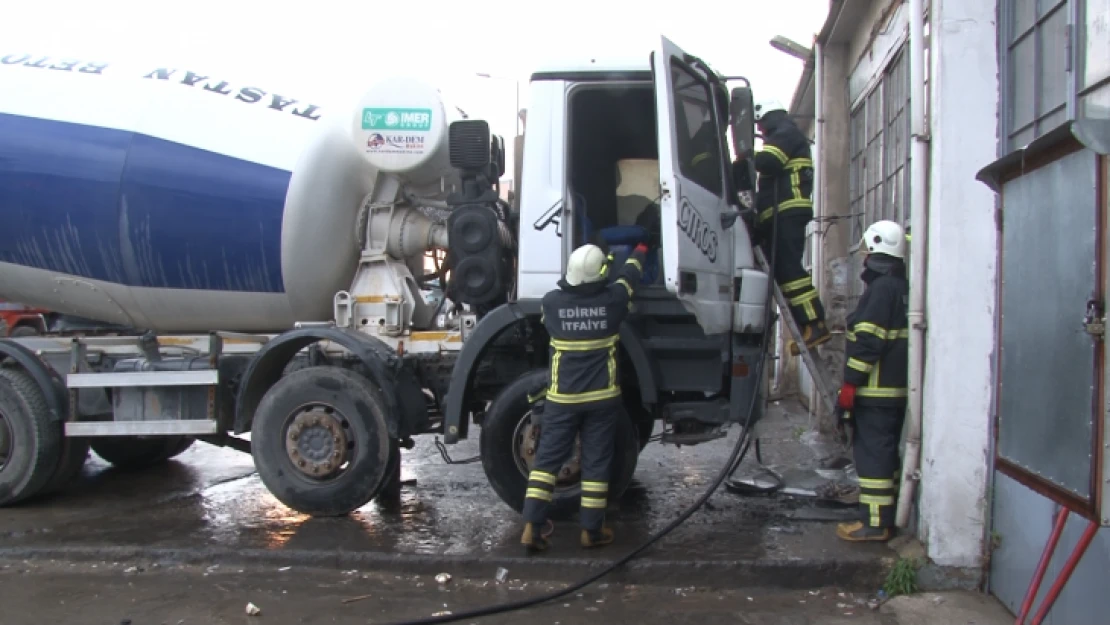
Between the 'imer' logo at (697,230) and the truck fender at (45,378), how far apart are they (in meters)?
4.28

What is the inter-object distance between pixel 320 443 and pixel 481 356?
112cm

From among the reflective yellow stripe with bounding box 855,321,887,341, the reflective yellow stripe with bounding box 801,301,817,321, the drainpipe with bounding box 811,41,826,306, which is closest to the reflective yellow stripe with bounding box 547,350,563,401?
the reflective yellow stripe with bounding box 801,301,817,321

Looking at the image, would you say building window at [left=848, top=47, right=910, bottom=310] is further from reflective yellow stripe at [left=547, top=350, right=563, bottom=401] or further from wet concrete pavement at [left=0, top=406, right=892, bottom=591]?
reflective yellow stripe at [left=547, top=350, right=563, bottom=401]

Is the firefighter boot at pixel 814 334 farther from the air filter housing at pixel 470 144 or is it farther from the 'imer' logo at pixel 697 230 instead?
the air filter housing at pixel 470 144

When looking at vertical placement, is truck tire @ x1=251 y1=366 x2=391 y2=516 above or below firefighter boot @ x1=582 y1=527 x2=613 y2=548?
above

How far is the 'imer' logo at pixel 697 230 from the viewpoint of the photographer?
448cm

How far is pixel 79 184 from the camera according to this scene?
5.57 meters

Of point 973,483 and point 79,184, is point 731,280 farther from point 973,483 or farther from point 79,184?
point 79,184

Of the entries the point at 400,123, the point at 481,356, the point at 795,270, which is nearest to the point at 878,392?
the point at 795,270

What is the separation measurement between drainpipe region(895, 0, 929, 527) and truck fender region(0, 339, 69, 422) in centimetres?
522

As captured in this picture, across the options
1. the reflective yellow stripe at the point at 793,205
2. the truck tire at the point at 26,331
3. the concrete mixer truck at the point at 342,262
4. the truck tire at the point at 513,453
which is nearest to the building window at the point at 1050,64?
the reflective yellow stripe at the point at 793,205

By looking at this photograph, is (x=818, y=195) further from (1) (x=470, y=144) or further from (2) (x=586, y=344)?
(2) (x=586, y=344)

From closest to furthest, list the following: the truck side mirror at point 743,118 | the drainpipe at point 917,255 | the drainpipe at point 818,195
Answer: the drainpipe at point 917,255
the truck side mirror at point 743,118
the drainpipe at point 818,195

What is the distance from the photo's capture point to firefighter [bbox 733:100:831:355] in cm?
501
